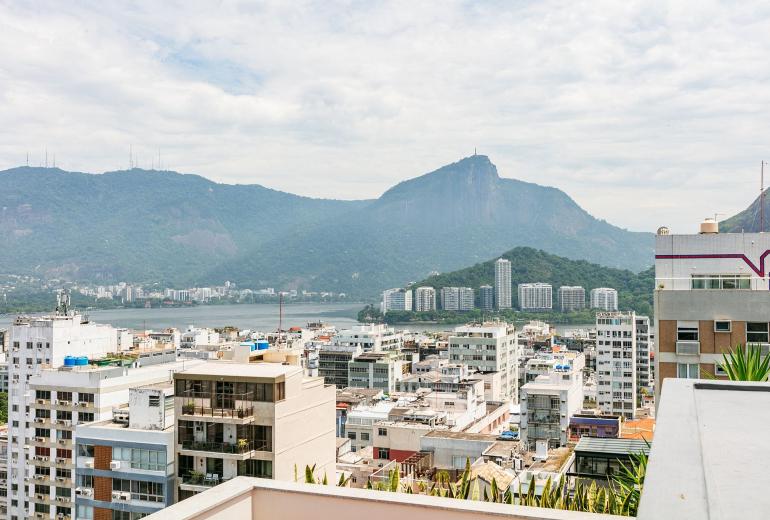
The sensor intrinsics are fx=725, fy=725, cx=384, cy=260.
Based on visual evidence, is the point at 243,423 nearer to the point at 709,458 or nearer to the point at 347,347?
the point at 709,458

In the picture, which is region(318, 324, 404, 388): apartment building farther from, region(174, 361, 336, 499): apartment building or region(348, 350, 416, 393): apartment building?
region(174, 361, 336, 499): apartment building

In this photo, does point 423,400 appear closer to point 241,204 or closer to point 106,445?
point 106,445

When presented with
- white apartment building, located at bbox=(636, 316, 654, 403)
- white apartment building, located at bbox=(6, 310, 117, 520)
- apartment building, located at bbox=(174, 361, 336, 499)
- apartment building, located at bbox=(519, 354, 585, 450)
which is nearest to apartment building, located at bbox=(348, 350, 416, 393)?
apartment building, located at bbox=(519, 354, 585, 450)

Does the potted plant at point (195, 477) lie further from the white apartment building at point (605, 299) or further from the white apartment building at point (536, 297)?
the white apartment building at point (536, 297)

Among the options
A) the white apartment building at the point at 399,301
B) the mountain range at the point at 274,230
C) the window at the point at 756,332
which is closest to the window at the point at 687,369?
the window at the point at 756,332

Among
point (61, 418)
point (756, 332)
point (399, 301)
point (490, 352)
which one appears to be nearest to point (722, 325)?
point (756, 332)

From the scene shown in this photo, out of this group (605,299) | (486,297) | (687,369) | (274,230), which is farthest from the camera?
(274,230)
